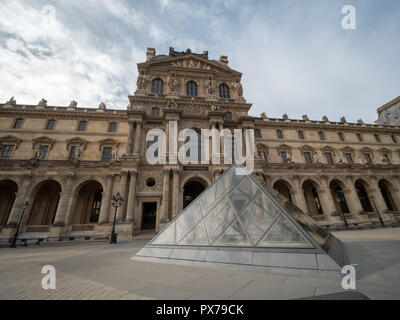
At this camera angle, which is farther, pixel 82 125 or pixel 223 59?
pixel 223 59

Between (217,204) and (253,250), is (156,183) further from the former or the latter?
(253,250)

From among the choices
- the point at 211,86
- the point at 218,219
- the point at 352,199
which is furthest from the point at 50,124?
the point at 352,199

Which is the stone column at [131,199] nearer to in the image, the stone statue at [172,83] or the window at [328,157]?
the stone statue at [172,83]

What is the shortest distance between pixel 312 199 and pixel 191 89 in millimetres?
24410

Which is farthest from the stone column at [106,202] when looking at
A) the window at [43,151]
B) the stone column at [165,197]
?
the window at [43,151]

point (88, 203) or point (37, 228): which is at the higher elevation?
point (88, 203)

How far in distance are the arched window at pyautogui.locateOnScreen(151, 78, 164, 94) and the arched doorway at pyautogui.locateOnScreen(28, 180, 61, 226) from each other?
1750cm

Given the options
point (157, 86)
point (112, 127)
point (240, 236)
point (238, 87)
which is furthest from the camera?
point (238, 87)

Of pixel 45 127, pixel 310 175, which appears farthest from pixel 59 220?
pixel 310 175

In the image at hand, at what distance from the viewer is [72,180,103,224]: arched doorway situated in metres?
19.2

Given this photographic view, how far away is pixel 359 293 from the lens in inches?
108

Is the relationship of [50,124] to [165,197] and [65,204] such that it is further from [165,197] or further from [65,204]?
[165,197]

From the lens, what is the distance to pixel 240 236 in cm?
556
